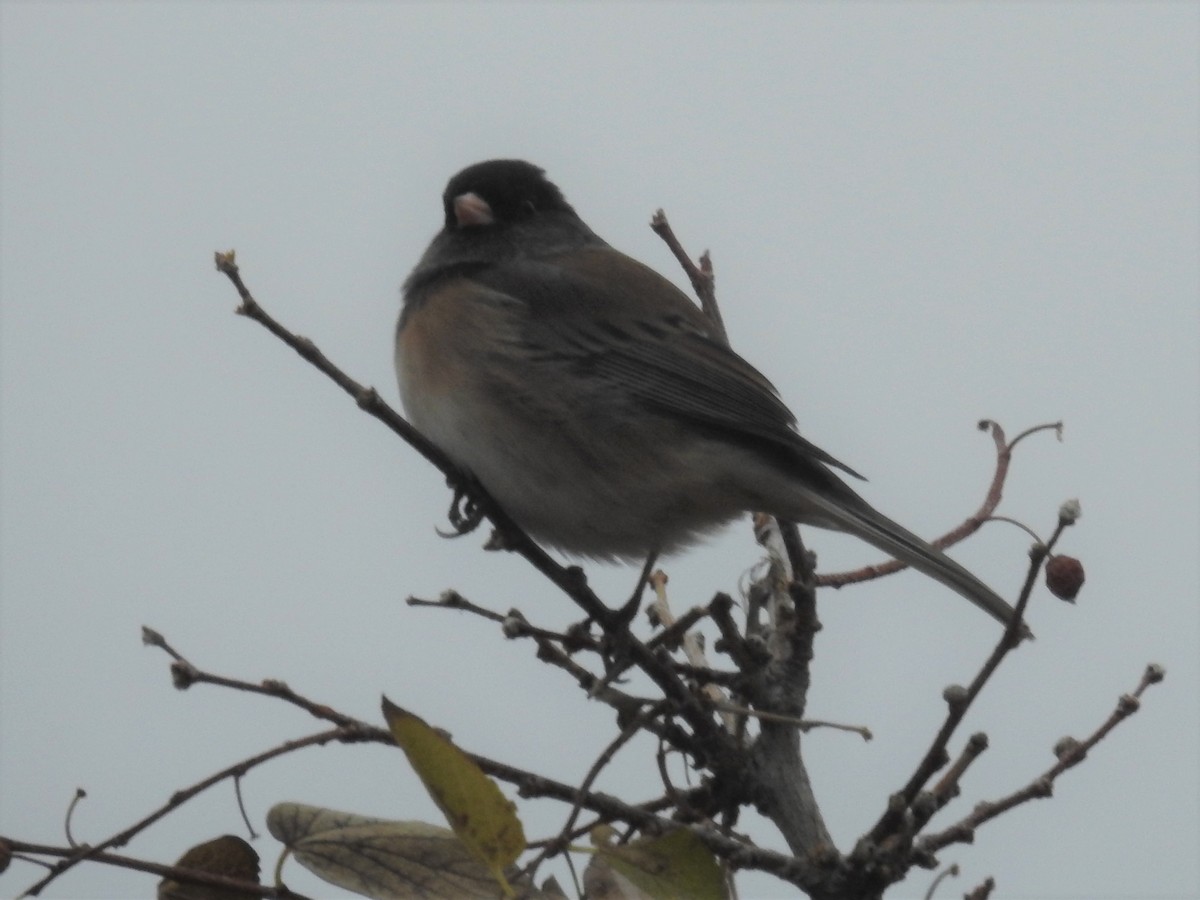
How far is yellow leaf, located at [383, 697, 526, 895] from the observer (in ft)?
4.98

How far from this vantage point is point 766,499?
2869 millimetres

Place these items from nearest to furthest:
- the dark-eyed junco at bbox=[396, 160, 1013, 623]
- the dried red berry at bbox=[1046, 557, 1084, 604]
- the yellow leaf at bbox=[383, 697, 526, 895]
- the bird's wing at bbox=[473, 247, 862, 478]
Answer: the yellow leaf at bbox=[383, 697, 526, 895], the dried red berry at bbox=[1046, 557, 1084, 604], the dark-eyed junco at bbox=[396, 160, 1013, 623], the bird's wing at bbox=[473, 247, 862, 478]

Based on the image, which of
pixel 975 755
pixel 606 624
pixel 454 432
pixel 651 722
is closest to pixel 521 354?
pixel 454 432

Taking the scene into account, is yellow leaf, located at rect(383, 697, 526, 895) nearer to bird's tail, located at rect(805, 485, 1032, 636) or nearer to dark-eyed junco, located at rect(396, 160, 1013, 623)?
bird's tail, located at rect(805, 485, 1032, 636)

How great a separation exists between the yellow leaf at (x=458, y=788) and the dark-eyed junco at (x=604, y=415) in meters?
1.30

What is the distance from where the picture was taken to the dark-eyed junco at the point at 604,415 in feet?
9.78

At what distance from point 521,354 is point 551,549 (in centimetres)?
44

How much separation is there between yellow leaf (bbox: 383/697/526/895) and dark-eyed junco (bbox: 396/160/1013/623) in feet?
4.27

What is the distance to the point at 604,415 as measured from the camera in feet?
10.2

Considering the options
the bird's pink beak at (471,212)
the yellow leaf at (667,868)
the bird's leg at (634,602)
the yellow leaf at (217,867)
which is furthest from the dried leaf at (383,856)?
the bird's pink beak at (471,212)

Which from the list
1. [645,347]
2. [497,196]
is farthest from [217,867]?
[497,196]

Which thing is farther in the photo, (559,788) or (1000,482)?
(1000,482)

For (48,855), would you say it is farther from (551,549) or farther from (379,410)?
(551,549)

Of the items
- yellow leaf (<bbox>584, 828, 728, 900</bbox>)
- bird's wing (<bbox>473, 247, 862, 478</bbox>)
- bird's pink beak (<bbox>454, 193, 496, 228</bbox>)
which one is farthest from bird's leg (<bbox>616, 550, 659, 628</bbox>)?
bird's pink beak (<bbox>454, 193, 496, 228</bbox>)
